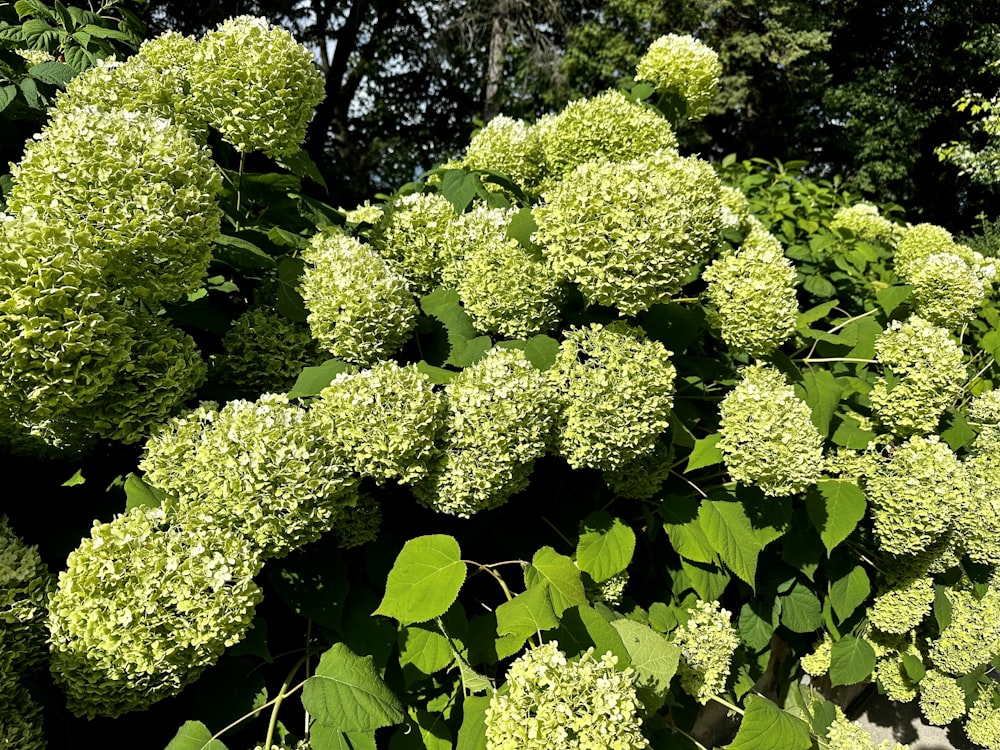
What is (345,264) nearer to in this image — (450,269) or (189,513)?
(450,269)

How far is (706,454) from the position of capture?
2.02m

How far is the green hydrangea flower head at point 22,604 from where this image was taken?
120 cm

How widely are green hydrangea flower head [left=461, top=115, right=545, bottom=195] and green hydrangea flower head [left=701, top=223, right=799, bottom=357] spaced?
826 millimetres

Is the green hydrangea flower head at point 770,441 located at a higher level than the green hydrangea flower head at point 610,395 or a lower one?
lower

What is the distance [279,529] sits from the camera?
132 cm

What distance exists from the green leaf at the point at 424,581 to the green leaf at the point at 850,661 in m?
2.01

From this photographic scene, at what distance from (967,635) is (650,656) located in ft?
7.20

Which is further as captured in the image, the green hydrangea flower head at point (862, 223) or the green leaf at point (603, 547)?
the green hydrangea flower head at point (862, 223)

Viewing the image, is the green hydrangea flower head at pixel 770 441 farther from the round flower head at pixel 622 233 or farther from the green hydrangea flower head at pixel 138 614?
the green hydrangea flower head at pixel 138 614

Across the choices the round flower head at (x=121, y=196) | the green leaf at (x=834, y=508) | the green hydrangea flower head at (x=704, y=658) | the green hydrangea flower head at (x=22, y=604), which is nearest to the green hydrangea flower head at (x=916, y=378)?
the green leaf at (x=834, y=508)

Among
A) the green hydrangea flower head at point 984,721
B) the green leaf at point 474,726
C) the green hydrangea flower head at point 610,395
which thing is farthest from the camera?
the green hydrangea flower head at point 984,721

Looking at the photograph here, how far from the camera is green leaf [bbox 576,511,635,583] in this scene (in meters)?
1.84

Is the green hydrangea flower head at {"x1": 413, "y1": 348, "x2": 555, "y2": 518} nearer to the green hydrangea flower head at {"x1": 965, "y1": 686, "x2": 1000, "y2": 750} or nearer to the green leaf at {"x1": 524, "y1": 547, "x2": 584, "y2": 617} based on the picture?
the green leaf at {"x1": 524, "y1": 547, "x2": 584, "y2": 617}

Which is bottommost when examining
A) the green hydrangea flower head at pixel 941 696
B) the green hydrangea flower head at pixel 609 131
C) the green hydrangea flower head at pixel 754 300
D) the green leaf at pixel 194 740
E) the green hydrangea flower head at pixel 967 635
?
the green hydrangea flower head at pixel 941 696
